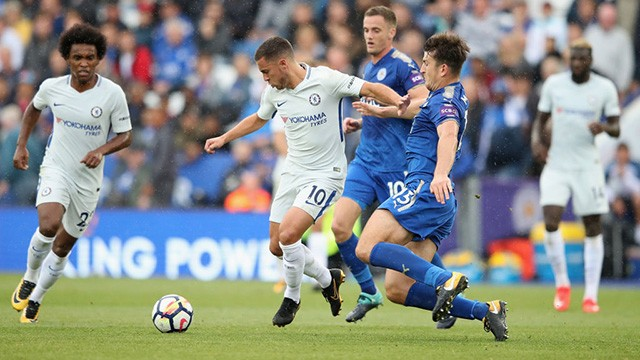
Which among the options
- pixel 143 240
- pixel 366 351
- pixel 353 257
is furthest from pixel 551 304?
pixel 143 240

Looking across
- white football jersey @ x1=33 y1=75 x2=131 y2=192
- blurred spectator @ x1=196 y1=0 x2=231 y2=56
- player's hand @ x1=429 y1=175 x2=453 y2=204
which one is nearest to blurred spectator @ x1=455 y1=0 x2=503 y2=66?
blurred spectator @ x1=196 y1=0 x2=231 y2=56

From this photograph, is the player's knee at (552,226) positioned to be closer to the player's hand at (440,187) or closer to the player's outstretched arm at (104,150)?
the player's outstretched arm at (104,150)

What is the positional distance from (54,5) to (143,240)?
20.5ft

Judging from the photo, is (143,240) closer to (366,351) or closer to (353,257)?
(353,257)

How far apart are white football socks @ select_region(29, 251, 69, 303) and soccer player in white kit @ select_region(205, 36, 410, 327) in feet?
6.41

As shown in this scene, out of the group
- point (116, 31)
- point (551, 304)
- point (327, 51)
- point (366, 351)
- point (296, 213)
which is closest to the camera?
point (366, 351)

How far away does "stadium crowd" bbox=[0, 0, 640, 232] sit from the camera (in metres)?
18.9

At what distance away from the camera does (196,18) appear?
2219 cm

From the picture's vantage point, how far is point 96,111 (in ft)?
36.2

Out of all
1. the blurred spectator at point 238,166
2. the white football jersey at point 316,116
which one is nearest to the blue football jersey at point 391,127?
the white football jersey at point 316,116

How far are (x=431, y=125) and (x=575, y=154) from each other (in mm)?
5004

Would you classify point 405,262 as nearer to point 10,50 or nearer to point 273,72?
point 273,72

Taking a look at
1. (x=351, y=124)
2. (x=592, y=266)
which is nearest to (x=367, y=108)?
(x=351, y=124)

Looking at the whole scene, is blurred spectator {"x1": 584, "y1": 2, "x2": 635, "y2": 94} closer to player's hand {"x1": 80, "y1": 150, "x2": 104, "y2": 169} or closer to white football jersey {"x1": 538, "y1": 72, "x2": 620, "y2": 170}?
white football jersey {"x1": 538, "y1": 72, "x2": 620, "y2": 170}
